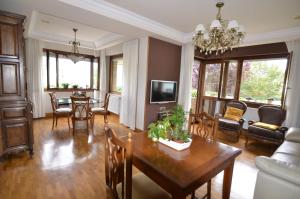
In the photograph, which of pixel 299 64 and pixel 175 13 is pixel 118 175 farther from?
pixel 299 64

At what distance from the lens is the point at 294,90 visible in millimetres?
3695

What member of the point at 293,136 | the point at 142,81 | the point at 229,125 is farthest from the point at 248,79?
the point at 142,81

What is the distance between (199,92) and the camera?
6066 mm

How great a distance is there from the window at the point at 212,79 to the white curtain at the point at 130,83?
278cm

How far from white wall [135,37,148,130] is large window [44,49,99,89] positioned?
7.39ft

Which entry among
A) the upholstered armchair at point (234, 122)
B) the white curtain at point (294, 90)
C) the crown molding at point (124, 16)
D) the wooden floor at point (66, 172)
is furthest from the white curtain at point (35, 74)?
the white curtain at point (294, 90)

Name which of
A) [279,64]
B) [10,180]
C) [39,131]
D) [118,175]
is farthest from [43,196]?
[279,64]

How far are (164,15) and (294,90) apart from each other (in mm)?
3297

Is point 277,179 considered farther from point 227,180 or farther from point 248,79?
point 248,79

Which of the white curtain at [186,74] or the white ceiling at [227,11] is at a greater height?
the white ceiling at [227,11]

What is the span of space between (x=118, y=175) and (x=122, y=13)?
288 cm

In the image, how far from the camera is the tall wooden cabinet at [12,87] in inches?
95.7

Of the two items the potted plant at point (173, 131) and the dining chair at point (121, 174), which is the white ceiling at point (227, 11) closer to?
the potted plant at point (173, 131)

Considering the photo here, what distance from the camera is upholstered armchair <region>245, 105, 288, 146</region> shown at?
357 cm
